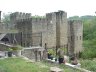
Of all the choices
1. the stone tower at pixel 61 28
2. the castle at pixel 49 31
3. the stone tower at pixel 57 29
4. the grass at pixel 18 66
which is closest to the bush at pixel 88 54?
the castle at pixel 49 31

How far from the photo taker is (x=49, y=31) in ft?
97.3

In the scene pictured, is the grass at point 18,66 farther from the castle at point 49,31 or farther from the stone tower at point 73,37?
the stone tower at point 73,37

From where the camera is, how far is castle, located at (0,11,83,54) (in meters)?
28.0

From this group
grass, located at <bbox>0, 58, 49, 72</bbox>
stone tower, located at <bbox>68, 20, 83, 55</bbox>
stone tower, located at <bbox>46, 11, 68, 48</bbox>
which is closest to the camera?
grass, located at <bbox>0, 58, 49, 72</bbox>

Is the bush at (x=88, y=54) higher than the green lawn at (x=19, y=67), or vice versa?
the green lawn at (x=19, y=67)

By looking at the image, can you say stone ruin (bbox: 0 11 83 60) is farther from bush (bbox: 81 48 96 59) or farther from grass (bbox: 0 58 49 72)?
grass (bbox: 0 58 49 72)

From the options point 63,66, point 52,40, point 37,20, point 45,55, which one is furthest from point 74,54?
point 63,66

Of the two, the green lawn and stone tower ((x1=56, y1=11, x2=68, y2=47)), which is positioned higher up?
stone tower ((x1=56, y1=11, x2=68, y2=47))

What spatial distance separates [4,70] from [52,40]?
16.8 meters

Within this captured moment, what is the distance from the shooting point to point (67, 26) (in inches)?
1303

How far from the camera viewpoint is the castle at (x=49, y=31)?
28.0 m

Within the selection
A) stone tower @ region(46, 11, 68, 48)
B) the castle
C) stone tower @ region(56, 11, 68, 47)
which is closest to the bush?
the castle

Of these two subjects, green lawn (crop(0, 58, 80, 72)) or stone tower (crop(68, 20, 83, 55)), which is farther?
stone tower (crop(68, 20, 83, 55))

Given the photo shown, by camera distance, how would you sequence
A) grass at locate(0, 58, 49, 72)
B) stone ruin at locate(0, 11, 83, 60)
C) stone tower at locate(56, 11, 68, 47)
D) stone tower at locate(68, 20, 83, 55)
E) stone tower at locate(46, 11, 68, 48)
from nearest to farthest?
grass at locate(0, 58, 49, 72) → stone ruin at locate(0, 11, 83, 60) → stone tower at locate(46, 11, 68, 48) → stone tower at locate(56, 11, 68, 47) → stone tower at locate(68, 20, 83, 55)
